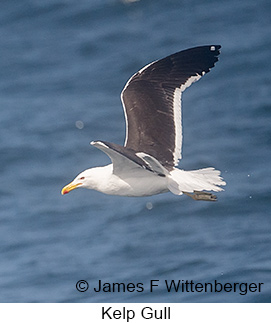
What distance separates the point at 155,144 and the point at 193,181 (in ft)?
3.30

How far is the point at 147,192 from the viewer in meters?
9.77

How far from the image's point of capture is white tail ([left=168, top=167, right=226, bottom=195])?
30.7ft

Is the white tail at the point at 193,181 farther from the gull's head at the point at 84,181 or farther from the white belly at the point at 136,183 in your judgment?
the gull's head at the point at 84,181

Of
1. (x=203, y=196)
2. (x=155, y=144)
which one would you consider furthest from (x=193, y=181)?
(x=203, y=196)

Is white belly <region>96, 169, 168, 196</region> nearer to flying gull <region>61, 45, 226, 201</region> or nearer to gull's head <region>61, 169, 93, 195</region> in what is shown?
flying gull <region>61, 45, 226, 201</region>

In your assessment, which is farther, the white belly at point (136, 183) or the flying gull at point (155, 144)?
the white belly at point (136, 183)

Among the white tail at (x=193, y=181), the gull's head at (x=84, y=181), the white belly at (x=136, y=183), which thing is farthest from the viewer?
the gull's head at (x=84, y=181)

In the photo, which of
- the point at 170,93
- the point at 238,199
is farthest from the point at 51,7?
the point at 170,93

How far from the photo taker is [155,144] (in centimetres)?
1036

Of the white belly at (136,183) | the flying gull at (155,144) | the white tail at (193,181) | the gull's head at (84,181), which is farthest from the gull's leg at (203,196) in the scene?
the gull's head at (84,181)

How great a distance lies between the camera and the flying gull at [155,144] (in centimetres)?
942

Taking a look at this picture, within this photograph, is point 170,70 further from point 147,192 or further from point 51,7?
point 51,7

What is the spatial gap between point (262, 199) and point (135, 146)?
3884 mm

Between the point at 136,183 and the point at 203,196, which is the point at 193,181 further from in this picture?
the point at 203,196
